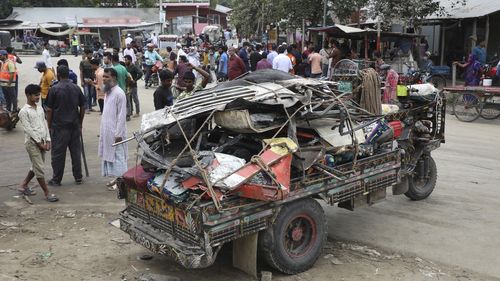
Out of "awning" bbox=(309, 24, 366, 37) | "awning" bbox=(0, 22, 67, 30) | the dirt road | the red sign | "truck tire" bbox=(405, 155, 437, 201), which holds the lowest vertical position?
the dirt road

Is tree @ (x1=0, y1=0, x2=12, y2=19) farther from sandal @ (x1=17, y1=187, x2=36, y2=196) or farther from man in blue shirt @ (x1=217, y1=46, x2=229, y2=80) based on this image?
sandal @ (x1=17, y1=187, x2=36, y2=196)

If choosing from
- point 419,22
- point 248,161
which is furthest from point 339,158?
point 419,22

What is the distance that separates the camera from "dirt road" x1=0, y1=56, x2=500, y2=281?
15.2 feet

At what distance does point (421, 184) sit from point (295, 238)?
9.53 feet

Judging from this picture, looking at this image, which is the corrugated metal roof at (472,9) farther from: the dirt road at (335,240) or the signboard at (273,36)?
the signboard at (273,36)

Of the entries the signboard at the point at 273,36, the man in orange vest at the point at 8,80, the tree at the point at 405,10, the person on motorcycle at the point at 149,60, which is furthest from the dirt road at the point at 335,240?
the signboard at the point at 273,36

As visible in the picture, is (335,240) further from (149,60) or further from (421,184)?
(149,60)

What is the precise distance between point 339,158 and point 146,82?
614 inches

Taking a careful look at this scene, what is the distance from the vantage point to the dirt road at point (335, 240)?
463cm

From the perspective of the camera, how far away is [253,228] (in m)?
4.14

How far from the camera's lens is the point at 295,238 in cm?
459

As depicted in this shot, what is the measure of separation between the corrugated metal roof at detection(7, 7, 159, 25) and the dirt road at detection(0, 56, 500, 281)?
45.0m

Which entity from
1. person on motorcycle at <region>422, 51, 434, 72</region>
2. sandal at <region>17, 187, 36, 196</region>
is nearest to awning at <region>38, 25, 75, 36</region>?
person on motorcycle at <region>422, 51, 434, 72</region>

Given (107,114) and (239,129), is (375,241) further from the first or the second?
(107,114)
